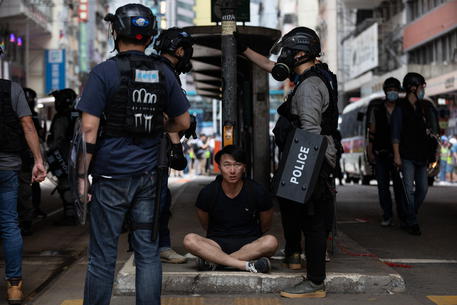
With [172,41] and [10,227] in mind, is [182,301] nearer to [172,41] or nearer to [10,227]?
[10,227]

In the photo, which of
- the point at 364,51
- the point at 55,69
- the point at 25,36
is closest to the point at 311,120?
the point at 364,51

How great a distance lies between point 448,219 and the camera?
13125 millimetres

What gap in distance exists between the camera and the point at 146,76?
4.87 m

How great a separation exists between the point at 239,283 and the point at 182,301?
494 millimetres

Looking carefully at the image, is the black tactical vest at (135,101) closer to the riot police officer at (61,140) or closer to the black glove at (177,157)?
the black glove at (177,157)

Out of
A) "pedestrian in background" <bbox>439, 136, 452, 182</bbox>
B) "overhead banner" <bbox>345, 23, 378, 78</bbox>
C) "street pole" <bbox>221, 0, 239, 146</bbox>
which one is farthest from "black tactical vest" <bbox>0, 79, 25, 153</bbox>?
"overhead banner" <bbox>345, 23, 378, 78</bbox>

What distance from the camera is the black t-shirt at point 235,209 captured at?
23.2 feet

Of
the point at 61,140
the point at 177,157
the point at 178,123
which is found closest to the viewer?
the point at 178,123

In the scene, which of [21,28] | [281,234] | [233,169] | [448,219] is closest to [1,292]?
[233,169]

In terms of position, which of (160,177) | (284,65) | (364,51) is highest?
(364,51)

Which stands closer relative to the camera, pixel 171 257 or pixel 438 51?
pixel 171 257

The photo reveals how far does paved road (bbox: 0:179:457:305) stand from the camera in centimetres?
661

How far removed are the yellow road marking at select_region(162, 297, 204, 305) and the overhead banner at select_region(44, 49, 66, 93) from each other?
5046 centimetres

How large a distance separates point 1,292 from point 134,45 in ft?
9.17
